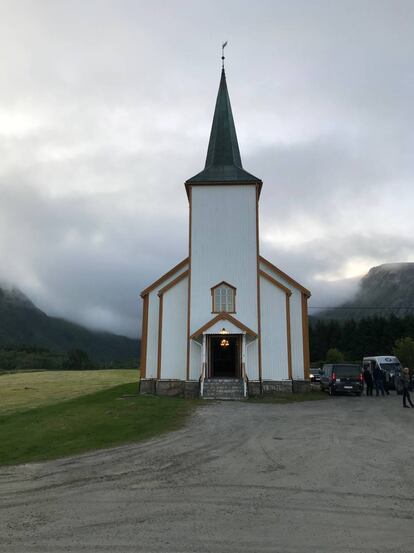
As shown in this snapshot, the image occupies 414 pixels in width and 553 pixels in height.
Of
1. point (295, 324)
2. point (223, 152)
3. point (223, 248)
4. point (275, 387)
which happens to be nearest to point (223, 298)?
point (223, 248)

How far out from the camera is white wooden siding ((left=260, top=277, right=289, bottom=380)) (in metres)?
27.2

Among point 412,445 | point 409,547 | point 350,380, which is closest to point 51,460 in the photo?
point 409,547

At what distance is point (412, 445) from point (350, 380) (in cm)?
1651

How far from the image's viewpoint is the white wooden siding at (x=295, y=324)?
91.4ft

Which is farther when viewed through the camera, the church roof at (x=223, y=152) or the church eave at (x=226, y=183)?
the church roof at (x=223, y=152)

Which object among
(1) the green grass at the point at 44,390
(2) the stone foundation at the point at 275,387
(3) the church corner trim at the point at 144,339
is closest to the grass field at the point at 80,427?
(1) the green grass at the point at 44,390

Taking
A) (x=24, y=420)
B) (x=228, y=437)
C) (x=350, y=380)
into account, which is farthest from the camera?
(x=350, y=380)

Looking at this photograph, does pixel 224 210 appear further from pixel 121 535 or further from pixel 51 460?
pixel 121 535

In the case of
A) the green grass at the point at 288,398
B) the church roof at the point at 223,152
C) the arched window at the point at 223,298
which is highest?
the church roof at the point at 223,152

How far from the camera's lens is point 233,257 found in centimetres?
2862

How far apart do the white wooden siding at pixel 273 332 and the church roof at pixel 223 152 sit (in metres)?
Result: 6.84

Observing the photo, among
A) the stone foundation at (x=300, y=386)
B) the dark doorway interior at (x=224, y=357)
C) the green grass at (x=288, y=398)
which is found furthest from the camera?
the dark doorway interior at (x=224, y=357)

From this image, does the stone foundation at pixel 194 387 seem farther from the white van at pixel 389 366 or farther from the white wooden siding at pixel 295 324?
the white van at pixel 389 366

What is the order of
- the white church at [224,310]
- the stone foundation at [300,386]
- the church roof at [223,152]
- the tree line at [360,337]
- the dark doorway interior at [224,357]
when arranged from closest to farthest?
the white church at [224,310] → the stone foundation at [300,386] → the dark doorway interior at [224,357] → the church roof at [223,152] → the tree line at [360,337]
